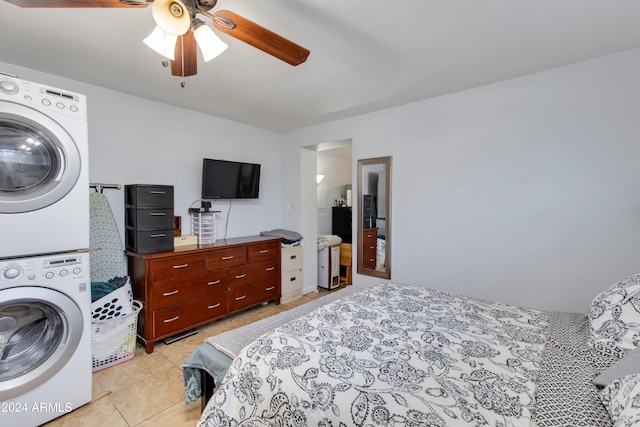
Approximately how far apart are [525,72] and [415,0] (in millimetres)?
1385

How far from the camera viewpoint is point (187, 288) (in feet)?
8.53

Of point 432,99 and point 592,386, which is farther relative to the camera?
point 432,99

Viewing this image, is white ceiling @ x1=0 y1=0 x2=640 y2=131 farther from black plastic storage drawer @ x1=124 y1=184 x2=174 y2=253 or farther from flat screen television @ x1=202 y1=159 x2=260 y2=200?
black plastic storage drawer @ x1=124 y1=184 x2=174 y2=253

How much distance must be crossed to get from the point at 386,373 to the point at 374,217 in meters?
2.28

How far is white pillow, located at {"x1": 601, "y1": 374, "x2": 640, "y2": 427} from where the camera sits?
0.72 m

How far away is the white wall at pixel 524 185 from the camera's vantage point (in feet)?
6.37

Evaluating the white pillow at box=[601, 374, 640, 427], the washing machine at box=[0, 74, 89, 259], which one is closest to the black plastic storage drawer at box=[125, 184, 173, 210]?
the washing machine at box=[0, 74, 89, 259]

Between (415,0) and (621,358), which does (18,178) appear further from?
(621,358)

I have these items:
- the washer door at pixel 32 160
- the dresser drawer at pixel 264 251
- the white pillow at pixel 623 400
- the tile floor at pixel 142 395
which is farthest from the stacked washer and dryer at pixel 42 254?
the white pillow at pixel 623 400

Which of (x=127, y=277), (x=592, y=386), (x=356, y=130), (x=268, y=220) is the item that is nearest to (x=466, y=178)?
(x=356, y=130)

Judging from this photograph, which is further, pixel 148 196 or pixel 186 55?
pixel 148 196

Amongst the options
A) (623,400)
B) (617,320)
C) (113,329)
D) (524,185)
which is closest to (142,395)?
(113,329)

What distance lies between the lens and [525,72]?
2.18m

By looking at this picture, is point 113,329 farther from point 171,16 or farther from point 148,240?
point 171,16
